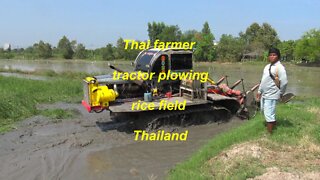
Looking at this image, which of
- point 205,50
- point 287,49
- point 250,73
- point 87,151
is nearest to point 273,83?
point 87,151

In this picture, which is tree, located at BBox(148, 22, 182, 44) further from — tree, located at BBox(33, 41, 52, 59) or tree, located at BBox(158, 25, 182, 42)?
tree, located at BBox(33, 41, 52, 59)

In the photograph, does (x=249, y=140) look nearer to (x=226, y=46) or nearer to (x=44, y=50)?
(x=226, y=46)

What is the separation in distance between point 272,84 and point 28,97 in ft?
37.2

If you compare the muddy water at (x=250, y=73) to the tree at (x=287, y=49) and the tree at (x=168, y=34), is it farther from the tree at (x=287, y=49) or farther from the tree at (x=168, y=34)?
the tree at (x=168, y=34)

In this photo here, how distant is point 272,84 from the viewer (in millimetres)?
7266

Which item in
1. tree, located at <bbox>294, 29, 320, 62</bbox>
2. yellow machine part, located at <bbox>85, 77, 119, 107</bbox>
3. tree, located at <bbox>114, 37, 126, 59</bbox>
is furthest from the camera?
tree, located at <bbox>114, 37, 126, 59</bbox>

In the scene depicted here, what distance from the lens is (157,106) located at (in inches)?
406

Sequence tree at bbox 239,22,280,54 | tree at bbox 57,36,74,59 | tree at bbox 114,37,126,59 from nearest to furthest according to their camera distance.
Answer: tree at bbox 239,22,280,54 → tree at bbox 114,37,126,59 → tree at bbox 57,36,74,59

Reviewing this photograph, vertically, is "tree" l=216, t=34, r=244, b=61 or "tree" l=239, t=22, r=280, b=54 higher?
"tree" l=239, t=22, r=280, b=54

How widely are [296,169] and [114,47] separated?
3555 inches

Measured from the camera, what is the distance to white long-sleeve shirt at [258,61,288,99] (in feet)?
23.5

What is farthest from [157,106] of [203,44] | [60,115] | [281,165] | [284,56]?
[284,56]

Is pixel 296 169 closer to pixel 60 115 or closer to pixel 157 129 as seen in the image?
pixel 157 129

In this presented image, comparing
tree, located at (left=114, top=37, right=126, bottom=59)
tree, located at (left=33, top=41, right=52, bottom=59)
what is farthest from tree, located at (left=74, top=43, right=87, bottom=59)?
tree, located at (left=114, top=37, right=126, bottom=59)
